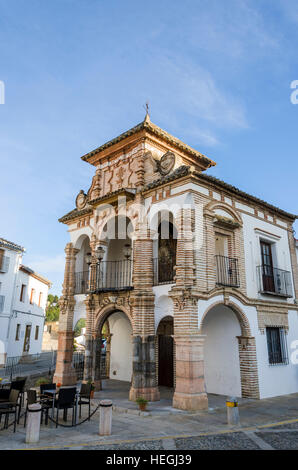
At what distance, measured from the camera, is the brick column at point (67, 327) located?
536 inches

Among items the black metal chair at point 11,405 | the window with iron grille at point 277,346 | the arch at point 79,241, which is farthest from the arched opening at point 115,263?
the window with iron grille at point 277,346

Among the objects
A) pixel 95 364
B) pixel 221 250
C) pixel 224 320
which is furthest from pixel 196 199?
pixel 95 364

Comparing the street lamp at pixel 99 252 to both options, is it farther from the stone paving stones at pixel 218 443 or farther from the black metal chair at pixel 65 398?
the stone paving stones at pixel 218 443

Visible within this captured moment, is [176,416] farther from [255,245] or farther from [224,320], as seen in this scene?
[255,245]

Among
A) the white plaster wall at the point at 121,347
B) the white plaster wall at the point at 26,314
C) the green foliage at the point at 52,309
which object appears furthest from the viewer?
the green foliage at the point at 52,309

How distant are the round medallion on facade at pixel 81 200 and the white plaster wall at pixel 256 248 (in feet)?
24.3

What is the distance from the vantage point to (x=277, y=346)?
13.0 meters

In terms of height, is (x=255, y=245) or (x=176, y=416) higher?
(x=255, y=245)

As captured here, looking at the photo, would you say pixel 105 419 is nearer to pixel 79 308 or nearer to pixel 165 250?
pixel 165 250

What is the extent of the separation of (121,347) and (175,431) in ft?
28.6

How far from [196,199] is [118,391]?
7.70 metres

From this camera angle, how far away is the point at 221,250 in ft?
39.9

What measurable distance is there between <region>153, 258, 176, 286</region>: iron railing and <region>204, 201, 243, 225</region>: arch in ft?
7.92

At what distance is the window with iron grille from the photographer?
12578mm
